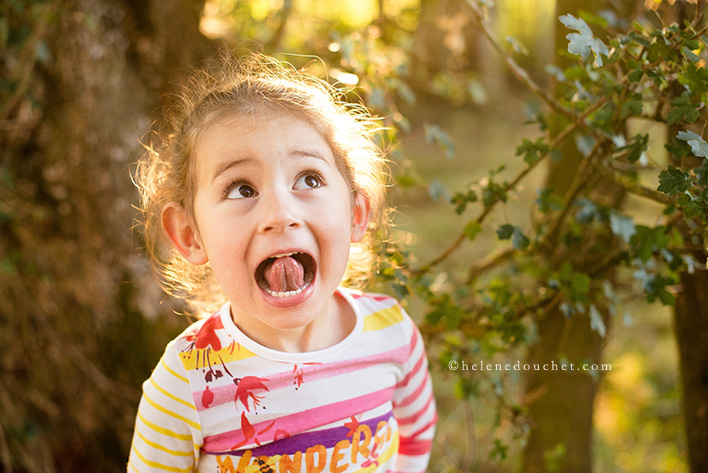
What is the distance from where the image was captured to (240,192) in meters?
1.09

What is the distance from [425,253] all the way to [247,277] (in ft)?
9.30

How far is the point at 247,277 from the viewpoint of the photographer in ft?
3.51

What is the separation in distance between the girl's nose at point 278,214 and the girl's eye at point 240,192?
47 millimetres

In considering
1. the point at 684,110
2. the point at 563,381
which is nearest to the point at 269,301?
the point at 684,110

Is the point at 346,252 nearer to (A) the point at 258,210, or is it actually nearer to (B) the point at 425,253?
(A) the point at 258,210

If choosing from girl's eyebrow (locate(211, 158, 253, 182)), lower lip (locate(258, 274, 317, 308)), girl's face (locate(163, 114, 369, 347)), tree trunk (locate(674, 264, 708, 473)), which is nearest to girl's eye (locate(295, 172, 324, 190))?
girl's face (locate(163, 114, 369, 347))

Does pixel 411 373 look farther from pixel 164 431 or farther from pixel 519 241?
pixel 164 431

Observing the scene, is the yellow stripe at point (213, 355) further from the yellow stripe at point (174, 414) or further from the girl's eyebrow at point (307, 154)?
the girl's eyebrow at point (307, 154)

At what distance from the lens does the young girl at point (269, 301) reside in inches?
42.2

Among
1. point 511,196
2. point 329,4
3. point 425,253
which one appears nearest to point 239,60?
point 511,196

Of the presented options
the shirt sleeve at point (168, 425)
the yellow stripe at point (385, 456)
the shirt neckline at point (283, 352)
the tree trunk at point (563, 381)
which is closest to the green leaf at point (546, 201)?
the tree trunk at point (563, 381)

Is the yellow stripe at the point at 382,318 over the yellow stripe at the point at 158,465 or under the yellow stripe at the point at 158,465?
over

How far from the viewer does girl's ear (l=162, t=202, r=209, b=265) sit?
122 cm

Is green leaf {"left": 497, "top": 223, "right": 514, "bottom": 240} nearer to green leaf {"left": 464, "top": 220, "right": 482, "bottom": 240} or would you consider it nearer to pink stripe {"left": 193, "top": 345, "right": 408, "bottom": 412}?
green leaf {"left": 464, "top": 220, "right": 482, "bottom": 240}
